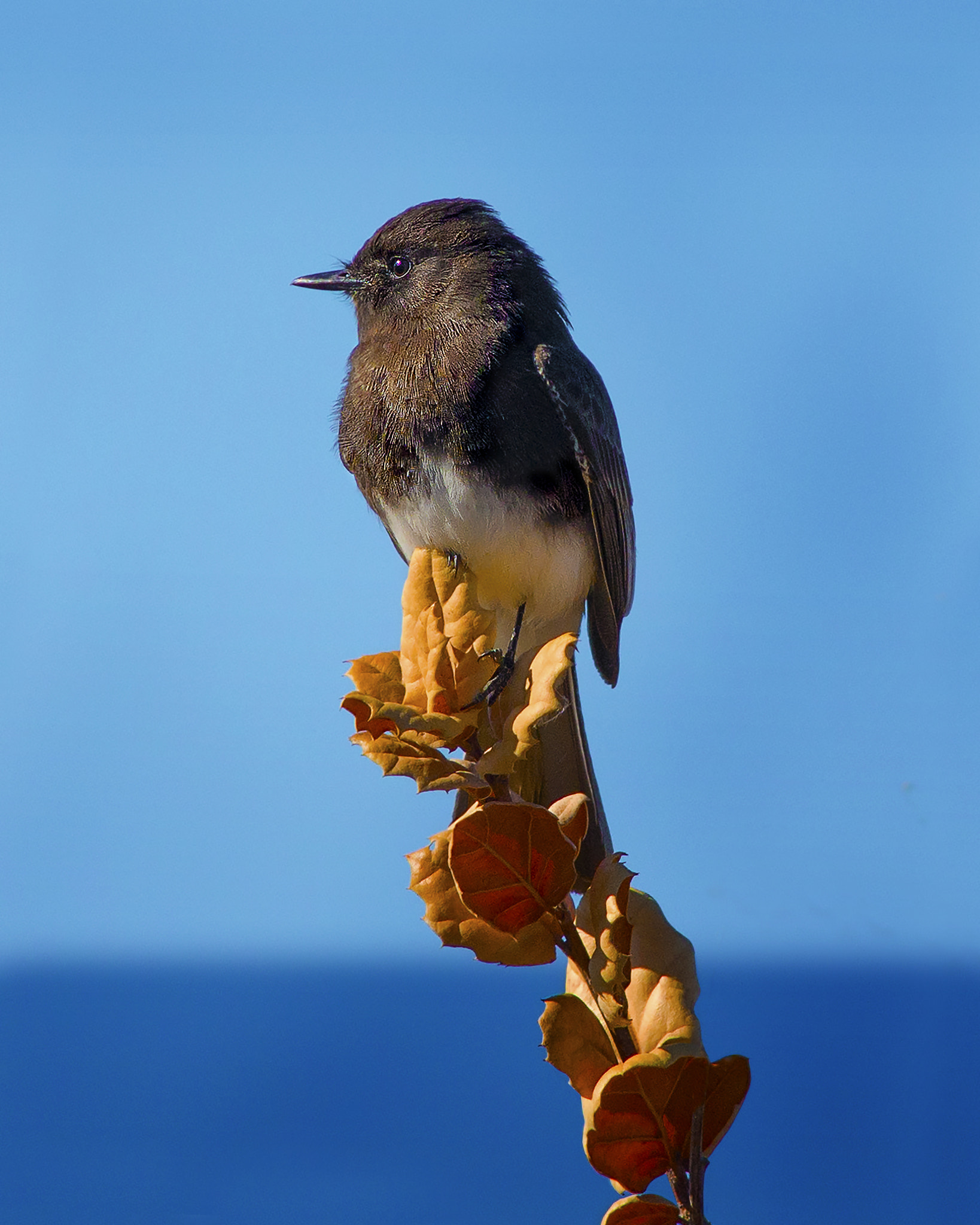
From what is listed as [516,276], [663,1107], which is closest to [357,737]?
[663,1107]

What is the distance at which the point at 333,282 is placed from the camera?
4.17 ft

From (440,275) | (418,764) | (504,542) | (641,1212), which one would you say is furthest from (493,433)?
(641,1212)

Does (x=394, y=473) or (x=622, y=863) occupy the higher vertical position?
(x=394, y=473)

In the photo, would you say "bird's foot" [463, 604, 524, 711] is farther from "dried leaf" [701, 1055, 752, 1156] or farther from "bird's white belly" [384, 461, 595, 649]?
"dried leaf" [701, 1055, 752, 1156]

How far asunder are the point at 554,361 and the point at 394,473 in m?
0.20

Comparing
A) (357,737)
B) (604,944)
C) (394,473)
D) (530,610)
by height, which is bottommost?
(604,944)

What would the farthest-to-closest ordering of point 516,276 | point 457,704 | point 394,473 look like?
1. point 516,276
2. point 394,473
3. point 457,704

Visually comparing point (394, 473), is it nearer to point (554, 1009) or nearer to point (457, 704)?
point (457, 704)

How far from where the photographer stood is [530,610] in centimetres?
129

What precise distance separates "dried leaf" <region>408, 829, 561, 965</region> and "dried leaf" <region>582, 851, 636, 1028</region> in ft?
0.10

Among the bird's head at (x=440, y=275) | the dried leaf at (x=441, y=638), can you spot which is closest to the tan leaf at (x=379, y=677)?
the dried leaf at (x=441, y=638)

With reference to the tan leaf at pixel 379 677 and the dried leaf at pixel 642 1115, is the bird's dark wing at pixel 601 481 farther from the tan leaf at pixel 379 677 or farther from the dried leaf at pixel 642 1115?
the dried leaf at pixel 642 1115

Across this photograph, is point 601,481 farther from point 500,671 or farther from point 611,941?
point 611,941

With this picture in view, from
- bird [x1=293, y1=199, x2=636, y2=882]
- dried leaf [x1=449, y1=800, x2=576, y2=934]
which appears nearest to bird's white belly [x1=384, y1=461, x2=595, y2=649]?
bird [x1=293, y1=199, x2=636, y2=882]
